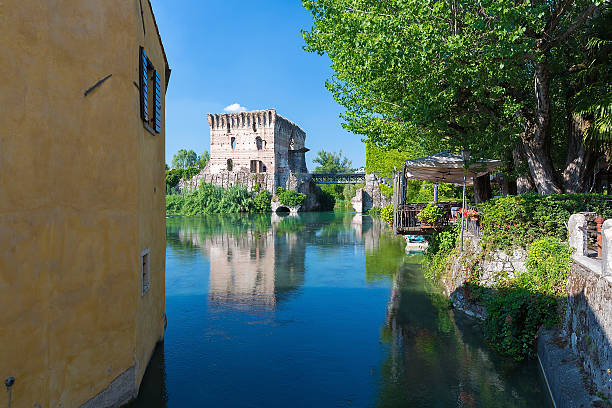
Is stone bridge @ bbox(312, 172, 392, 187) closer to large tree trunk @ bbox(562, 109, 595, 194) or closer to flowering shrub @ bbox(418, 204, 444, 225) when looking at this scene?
flowering shrub @ bbox(418, 204, 444, 225)

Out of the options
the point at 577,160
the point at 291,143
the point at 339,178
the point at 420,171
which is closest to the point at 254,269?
the point at 420,171

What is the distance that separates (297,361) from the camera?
7.32 meters

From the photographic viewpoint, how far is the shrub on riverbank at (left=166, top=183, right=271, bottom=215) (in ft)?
171

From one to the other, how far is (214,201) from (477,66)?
46.3 metres

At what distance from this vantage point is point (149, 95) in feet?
21.8

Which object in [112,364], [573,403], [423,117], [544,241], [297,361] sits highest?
[423,117]

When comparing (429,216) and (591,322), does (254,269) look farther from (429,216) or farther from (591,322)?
(591,322)

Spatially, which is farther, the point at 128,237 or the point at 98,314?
the point at 128,237

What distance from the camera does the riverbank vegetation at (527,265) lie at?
6.96 meters

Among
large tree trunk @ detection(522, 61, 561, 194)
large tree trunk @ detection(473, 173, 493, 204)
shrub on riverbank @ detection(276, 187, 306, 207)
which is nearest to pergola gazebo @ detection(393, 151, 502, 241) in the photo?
large tree trunk @ detection(522, 61, 561, 194)

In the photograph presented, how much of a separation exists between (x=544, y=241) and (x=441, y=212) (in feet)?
15.9

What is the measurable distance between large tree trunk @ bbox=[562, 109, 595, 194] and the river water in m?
4.71

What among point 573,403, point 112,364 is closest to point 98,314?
point 112,364

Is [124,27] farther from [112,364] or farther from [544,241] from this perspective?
[544,241]
